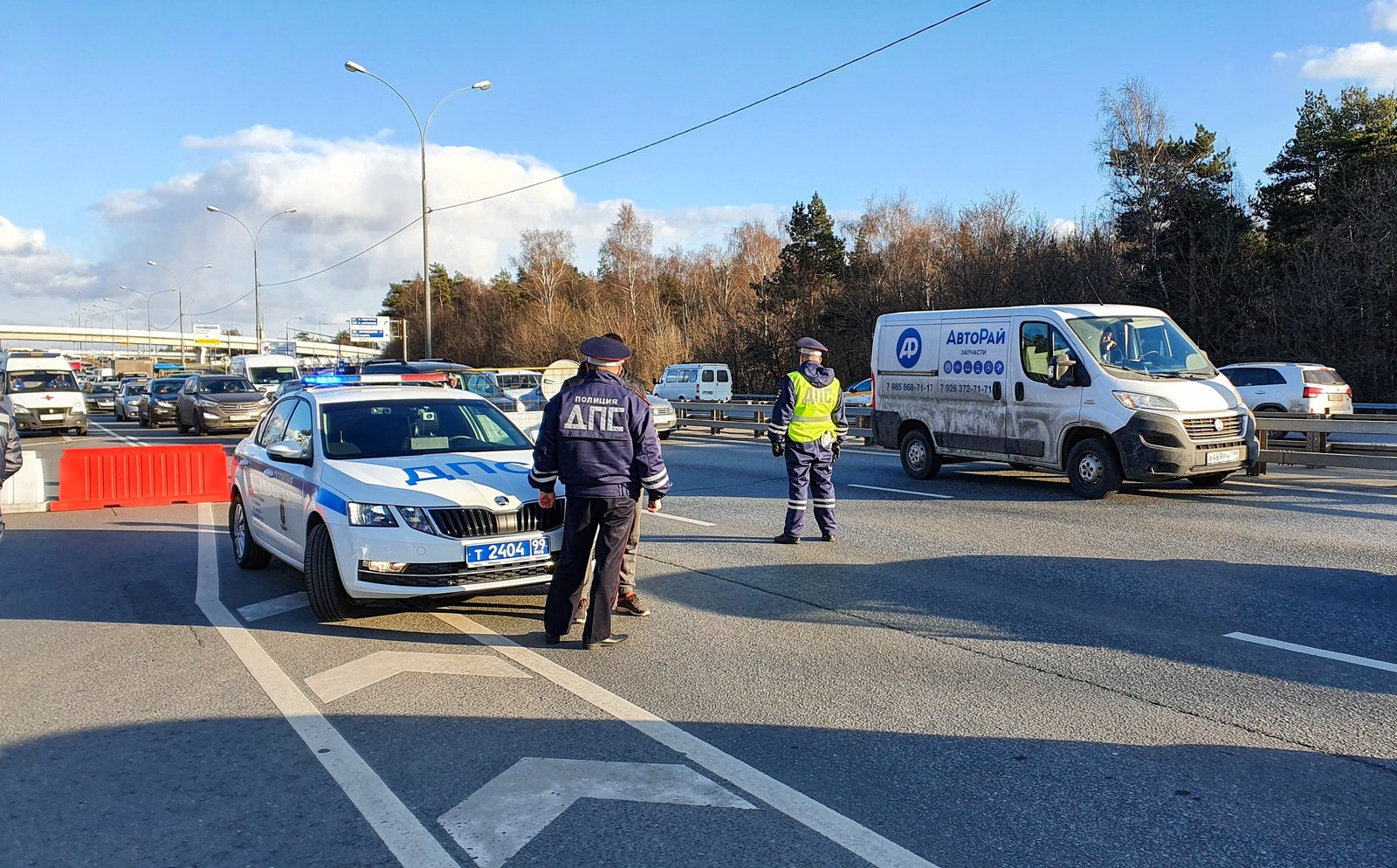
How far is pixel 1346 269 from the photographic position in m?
31.2

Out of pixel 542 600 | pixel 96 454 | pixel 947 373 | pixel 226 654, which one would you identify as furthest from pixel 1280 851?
pixel 96 454

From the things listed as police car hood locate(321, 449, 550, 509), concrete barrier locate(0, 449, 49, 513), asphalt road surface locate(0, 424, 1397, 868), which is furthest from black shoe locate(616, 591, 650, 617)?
concrete barrier locate(0, 449, 49, 513)

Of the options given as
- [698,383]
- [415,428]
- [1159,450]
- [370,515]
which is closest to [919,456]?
[1159,450]

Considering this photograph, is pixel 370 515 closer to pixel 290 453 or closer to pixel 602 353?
pixel 290 453

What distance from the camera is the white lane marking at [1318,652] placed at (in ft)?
17.8

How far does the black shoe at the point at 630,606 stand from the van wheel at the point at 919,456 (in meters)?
8.17

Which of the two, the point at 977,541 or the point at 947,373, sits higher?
the point at 947,373

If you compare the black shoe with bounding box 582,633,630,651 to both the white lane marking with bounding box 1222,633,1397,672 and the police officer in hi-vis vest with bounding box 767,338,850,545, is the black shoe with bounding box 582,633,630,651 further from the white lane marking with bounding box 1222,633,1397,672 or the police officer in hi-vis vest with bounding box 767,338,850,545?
the white lane marking with bounding box 1222,633,1397,672

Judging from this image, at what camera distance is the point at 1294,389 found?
22266 mm

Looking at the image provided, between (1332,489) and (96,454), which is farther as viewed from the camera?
(96,454)

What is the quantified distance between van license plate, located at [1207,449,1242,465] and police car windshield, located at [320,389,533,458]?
8.06 meters

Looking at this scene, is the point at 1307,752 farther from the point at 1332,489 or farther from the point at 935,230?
the point at 935,230

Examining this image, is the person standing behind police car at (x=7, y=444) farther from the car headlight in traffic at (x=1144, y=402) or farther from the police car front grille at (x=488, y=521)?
the car headlight in traffic at (x=1144, y=402)

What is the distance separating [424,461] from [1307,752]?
5.42 meters
